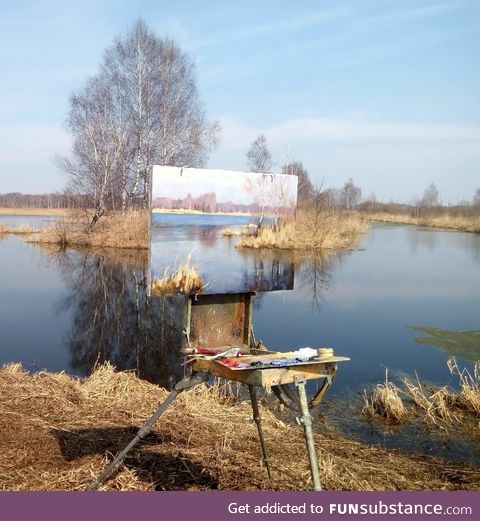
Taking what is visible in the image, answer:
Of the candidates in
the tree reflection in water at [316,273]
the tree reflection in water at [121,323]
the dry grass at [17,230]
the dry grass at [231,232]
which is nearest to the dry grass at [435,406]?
the tree reflection in water at [121,323]

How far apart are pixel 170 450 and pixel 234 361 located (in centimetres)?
133

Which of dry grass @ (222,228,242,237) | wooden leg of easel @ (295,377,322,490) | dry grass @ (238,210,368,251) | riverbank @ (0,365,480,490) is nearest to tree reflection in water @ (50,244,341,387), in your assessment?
dry grass @ (222,228,242,237)

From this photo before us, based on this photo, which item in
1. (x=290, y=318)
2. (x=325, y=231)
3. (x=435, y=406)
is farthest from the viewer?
(x=325, y=231)

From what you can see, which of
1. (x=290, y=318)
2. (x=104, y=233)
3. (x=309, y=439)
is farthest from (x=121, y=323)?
(x=104, y=233)

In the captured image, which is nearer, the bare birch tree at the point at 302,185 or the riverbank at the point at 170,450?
the riverbank at the point at 170,450

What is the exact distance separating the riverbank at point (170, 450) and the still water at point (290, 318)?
1.02 meters

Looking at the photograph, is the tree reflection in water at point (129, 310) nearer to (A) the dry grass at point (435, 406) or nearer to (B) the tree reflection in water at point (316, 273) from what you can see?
(B) the tree reflection in water at point (316, 273)

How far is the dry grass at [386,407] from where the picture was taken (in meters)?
5.89

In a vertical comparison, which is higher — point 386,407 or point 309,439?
point 309,439

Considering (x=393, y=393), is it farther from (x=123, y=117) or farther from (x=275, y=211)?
(x=123, y=117)

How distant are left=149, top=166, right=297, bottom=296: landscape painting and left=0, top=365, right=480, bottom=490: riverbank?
43.9 inches

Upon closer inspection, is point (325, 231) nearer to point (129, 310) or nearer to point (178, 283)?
point (129, 310)

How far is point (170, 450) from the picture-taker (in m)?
3.81

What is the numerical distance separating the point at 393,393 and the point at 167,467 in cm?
325
